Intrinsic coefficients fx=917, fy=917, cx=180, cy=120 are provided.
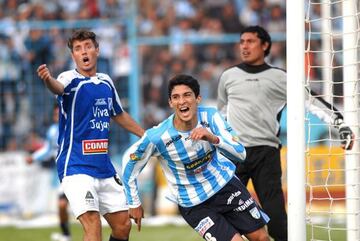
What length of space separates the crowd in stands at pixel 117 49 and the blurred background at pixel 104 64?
0.02 m

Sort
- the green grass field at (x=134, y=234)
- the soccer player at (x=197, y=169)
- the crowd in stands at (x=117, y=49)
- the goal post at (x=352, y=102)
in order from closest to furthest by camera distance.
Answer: the soccer player at (x=197, y=169)
the goal post at (x=352, y=102)
the green grass field at (x=134, y=234)
the crowd in stands at (x=117, y=49)

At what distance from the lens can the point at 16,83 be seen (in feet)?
61.0

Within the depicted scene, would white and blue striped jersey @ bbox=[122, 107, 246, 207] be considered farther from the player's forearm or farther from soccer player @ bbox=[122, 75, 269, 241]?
the player's forearm

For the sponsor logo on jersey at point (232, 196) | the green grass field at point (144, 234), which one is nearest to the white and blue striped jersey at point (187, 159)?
the sponsor logo on jersey at point (232, 196)

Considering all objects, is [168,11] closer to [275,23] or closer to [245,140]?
[275,23]

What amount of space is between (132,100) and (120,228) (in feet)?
34.6

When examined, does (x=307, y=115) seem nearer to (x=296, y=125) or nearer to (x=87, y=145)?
(x=296, y=125)

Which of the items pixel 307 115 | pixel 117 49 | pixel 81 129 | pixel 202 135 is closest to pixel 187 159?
pixel 202 135

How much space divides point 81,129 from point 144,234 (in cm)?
636

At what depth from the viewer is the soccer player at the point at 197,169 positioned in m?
7.27

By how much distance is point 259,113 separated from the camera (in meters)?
8.97

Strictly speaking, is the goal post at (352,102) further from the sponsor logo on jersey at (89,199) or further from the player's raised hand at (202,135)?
the sponsor logo on jersey at (89,199)

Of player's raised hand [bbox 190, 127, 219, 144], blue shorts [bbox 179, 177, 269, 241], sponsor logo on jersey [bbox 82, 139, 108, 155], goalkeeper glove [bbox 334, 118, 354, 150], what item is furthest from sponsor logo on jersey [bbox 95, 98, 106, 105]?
goalkeeper glove [bbox 334, 118, 354, 150]

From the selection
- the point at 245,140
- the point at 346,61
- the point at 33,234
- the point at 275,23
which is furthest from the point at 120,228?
the point at 275,23
